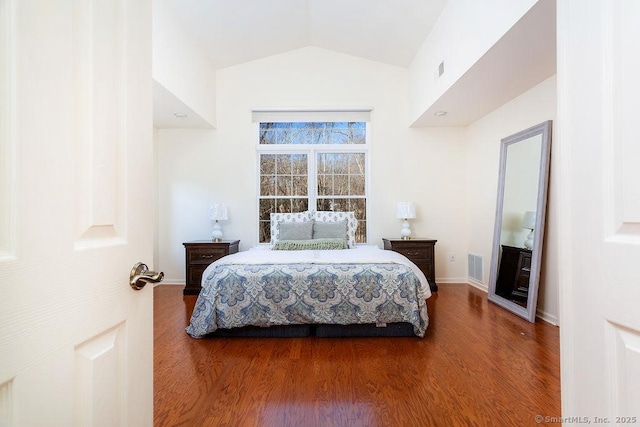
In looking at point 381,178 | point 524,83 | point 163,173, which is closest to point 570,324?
point 524,83

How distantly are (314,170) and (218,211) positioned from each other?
158cm

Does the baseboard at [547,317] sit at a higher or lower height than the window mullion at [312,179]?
lower

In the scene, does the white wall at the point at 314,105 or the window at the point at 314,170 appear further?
the window at the point at 314,170

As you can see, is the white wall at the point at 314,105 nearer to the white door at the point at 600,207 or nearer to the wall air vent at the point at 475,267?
the wall air vent at the point at 475,267

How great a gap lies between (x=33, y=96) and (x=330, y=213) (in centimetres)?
403

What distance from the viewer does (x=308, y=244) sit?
3.98 meters

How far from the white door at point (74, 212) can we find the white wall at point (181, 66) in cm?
274

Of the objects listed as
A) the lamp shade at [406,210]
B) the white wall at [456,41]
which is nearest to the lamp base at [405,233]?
the lamp shade at [406,210]

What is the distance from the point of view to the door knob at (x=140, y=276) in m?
0.72

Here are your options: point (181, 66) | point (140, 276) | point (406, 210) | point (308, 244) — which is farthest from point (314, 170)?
point (140, 276)

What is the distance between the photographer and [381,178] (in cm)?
480

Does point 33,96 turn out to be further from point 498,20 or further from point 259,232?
point 259,232

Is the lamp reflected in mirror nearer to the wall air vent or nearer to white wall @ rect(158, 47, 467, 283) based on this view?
the wall air vent

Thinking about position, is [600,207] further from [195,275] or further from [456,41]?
[195,275]
